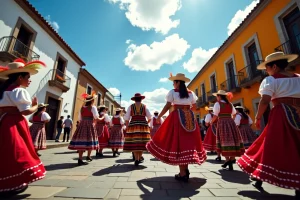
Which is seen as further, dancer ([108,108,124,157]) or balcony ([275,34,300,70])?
balcony ([275,34,300,70])

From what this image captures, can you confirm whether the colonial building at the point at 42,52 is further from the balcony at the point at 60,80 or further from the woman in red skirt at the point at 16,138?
the woman in red skirt at the point at 16,138

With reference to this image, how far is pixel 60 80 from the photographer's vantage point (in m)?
12.2

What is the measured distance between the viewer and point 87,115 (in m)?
4.32

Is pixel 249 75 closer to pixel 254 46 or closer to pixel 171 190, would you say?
pixel 254 46

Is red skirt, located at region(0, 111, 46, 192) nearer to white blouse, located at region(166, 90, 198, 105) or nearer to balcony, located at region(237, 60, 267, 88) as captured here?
white blouse, located at region(166, 90, 198, 105)

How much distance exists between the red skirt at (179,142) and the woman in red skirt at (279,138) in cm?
67

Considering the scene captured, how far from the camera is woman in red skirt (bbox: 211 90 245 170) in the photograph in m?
3.67

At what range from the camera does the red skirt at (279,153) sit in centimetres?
172

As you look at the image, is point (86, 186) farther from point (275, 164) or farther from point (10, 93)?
point (275, 164)

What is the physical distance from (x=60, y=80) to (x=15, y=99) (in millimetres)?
11479

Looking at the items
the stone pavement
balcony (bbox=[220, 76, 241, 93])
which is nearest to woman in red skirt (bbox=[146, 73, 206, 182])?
the stone pavement

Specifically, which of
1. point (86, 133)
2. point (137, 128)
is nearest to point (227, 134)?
point (137, 128)

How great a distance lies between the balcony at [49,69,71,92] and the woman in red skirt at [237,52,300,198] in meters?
12.1

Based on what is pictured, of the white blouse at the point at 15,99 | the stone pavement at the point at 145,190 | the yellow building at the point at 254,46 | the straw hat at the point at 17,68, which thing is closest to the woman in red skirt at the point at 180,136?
the stone pavement at the point at 145,190
